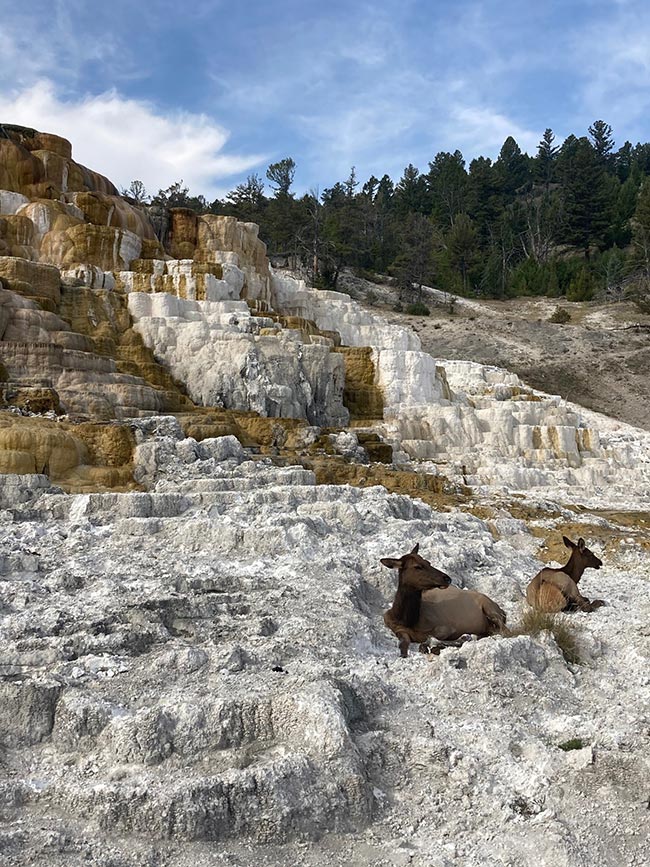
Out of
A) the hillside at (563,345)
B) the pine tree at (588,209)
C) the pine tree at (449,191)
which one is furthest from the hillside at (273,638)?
the pine tree at (449,191)

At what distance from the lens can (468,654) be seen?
5.36 metres

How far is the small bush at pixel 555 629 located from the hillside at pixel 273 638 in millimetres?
37

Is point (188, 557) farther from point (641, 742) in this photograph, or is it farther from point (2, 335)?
point (2, 335)

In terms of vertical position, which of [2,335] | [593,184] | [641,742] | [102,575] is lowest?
[641,742]

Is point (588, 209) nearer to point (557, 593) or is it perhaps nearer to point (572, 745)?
point (557, 593)

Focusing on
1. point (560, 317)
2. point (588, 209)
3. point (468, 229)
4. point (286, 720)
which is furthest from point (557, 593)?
point (588, 209)

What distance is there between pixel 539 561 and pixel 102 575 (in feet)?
18.2

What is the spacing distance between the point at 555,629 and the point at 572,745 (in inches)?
63.9

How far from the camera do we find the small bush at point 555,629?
580cm

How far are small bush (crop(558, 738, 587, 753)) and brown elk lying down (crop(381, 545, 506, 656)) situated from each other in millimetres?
1611

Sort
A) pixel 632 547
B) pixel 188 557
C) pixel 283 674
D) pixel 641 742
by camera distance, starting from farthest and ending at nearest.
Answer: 1. pixel 632 547
2. pixel 188 557
3. pixel 283 674
4. pixel 641 742

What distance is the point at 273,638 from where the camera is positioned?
18.2 feet

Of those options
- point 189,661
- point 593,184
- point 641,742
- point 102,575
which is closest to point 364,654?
point 189,661

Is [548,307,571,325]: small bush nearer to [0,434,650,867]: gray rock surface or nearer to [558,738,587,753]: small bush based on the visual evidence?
[0,434,650,867]: gray rock surface
